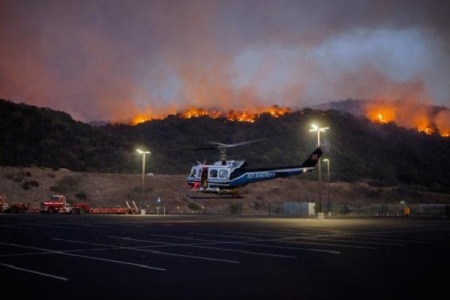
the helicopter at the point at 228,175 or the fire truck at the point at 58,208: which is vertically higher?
the helicopter at the point at 228,175

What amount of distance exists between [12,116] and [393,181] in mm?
87614

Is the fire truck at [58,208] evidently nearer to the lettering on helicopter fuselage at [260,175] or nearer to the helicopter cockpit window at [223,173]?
the helicopter cockpit window at [223,173]

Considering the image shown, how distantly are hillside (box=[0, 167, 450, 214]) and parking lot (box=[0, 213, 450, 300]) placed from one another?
155ft

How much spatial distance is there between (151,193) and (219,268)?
70.8m

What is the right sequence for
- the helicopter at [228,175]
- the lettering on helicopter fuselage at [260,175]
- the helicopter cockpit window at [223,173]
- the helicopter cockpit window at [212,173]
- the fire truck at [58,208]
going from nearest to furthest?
the lettering on helicopter fuselage at [260,175] < the helicopter at [228,175] < the helicopter cockpit window at [223,173] < the helicopter cockpit window at [212,173] < the fire truck at [58,208]

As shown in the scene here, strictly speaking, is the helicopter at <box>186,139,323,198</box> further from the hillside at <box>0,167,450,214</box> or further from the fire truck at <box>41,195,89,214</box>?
the hillside at <box>0,167,450,214</box>

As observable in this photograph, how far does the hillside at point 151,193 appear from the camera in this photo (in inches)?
2948

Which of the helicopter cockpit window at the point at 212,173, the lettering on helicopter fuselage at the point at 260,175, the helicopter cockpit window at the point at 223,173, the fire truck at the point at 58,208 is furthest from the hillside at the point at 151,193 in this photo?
the lettering on helicopter fuselage at the point at 260,175

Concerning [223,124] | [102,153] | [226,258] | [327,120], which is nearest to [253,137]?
[223,124]

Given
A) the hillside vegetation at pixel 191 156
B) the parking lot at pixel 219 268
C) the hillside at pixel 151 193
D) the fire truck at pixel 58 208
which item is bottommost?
the parking lot at pixel 219 268

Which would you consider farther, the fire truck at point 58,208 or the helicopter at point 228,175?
the fire truck at point 58,208

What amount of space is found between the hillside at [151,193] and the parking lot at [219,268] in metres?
47.2

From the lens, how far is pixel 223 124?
541ft

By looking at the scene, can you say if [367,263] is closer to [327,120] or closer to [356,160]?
[356,160]
